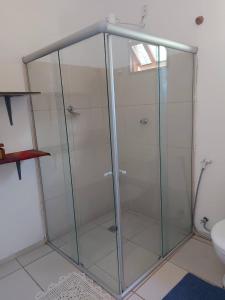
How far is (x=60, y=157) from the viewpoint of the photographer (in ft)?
6.29

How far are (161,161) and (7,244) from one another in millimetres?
1464

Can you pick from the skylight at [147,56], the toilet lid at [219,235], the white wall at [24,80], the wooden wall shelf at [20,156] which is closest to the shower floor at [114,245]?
the white wall at [24,80]

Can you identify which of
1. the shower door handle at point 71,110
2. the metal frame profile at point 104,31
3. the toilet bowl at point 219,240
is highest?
the metal frame profile at point 104,31

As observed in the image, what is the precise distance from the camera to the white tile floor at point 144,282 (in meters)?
1.59

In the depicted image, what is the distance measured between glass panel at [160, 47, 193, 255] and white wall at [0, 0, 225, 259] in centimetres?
10

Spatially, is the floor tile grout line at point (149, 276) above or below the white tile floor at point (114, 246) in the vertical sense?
below

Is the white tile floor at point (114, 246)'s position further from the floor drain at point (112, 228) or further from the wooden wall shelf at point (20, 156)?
the wooden wall shelf at point (20, 156)

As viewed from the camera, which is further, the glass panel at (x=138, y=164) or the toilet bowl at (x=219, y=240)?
the glass panel at (x=138, y=164)

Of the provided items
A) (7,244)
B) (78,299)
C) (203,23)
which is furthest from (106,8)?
(78,299)

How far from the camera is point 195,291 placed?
1519 mm

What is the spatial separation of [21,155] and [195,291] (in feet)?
5.17

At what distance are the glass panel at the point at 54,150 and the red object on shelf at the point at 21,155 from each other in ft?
0.39

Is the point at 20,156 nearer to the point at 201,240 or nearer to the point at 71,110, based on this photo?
the point at 71,110

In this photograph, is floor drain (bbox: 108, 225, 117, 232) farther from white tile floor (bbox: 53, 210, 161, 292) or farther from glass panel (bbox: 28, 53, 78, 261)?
glass panel (bbox: 28, 53, 78, 261)
